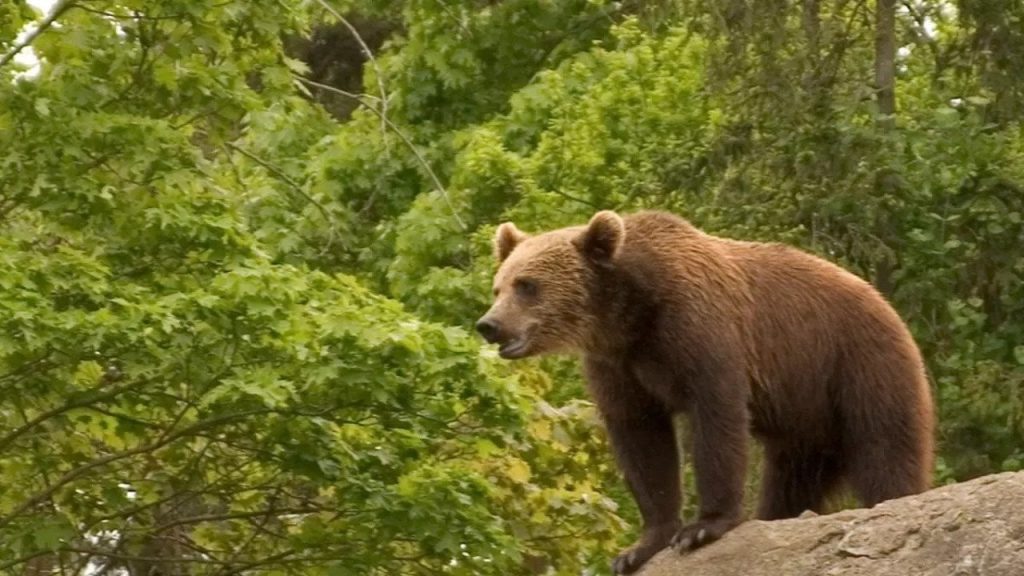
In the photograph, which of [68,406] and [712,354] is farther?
[68,406]

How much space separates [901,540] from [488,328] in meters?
2.20

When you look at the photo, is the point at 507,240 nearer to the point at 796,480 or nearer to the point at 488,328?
the point at 488,328

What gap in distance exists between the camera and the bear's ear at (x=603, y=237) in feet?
32.7

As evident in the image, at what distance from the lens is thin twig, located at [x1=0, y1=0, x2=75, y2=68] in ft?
45.4

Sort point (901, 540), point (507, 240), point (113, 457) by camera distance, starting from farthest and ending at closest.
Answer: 1. point (113, 457)
2. point (507, 240)
3. point (901, 540)

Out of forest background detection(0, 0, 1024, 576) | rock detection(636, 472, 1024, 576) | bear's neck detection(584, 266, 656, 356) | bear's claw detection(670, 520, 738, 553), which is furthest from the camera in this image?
forest background detection(0, 0, 1024, 576)

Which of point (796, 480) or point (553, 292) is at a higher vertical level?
point (553, 292)

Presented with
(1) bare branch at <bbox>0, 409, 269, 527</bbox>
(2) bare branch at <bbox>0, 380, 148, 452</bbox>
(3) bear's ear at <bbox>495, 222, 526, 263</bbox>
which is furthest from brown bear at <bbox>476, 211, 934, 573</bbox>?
(2) bare branch at <bbox>0, 380, 148, 452</bbox>

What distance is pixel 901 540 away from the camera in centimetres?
880

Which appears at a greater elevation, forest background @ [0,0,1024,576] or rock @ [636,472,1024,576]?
rock @ [636,472,1024,576]

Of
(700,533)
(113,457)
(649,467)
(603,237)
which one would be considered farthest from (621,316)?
(113,457)

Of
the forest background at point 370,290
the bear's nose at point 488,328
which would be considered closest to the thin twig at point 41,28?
the forest background at point 370,290

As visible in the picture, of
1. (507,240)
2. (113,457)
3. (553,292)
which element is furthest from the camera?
(113,457)

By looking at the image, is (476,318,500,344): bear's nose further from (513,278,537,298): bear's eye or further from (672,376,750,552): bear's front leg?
(672,376,750,552): bear's front leg
